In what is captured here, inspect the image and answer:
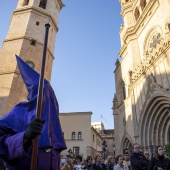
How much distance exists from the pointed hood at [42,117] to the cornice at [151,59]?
12.0m

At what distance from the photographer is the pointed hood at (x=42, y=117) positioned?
158cm

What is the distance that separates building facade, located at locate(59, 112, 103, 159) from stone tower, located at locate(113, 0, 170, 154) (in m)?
12.6

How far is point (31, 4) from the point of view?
24.0m

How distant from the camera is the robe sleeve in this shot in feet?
4.44

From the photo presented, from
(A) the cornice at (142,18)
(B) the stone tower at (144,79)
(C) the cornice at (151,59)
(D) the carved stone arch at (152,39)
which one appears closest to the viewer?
(C) the cornice at (151,59)

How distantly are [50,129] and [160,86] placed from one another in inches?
474

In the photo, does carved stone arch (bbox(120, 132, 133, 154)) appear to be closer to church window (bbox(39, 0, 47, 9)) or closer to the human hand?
the human hand

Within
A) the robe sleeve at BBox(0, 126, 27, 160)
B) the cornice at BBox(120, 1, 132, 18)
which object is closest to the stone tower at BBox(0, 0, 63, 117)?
the cornice at BBox(120, 1, 132, 18)

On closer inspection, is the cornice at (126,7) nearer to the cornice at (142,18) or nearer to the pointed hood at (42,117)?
the cornice at (142,18)

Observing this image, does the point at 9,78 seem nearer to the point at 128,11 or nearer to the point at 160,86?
the point at 160,86

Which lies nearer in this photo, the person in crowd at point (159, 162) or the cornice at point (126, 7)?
the person in crowd at point (159, 162)

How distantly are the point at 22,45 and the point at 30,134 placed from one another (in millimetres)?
20177

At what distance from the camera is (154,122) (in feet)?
45.0

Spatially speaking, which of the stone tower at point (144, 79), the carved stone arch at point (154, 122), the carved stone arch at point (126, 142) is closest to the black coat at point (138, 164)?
the stone tower at point (144, 79)
